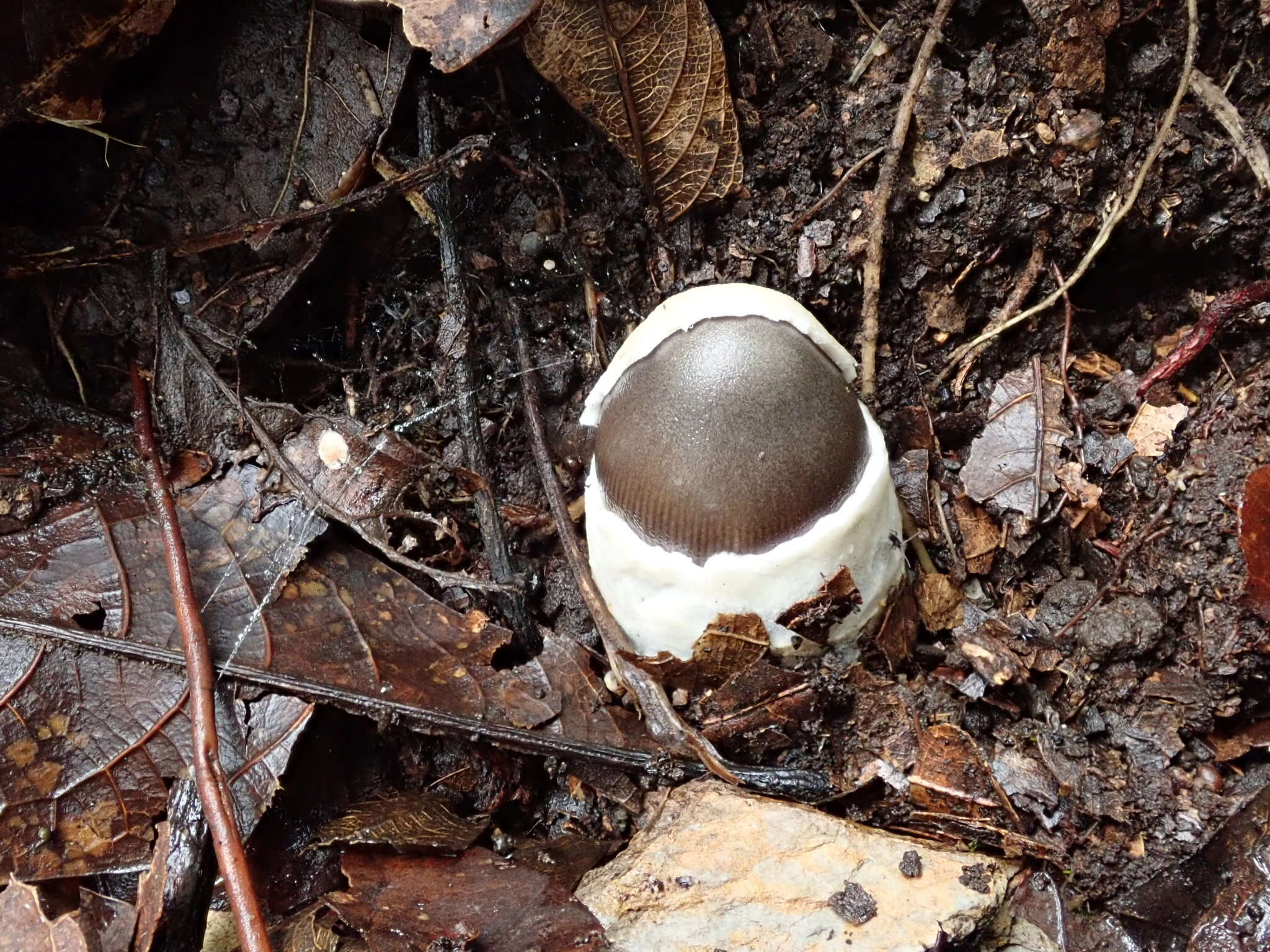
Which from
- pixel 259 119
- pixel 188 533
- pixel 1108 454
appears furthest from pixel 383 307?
pixel 1108 454

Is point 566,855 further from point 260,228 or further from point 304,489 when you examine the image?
point 260,228

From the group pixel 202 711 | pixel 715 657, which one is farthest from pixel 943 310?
pixel 202 711

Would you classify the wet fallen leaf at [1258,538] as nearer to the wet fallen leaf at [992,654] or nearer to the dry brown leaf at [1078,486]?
the dry brown leaf at [1078,486]

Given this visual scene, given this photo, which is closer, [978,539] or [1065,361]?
[978,539]

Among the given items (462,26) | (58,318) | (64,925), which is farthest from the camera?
(58,318)

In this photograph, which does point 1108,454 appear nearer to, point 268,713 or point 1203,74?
point 1203,74

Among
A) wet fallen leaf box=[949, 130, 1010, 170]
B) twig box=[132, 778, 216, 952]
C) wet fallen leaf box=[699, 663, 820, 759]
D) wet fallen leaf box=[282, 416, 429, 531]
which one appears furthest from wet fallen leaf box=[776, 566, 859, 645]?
twig box=[132, 778, 216, 952]
